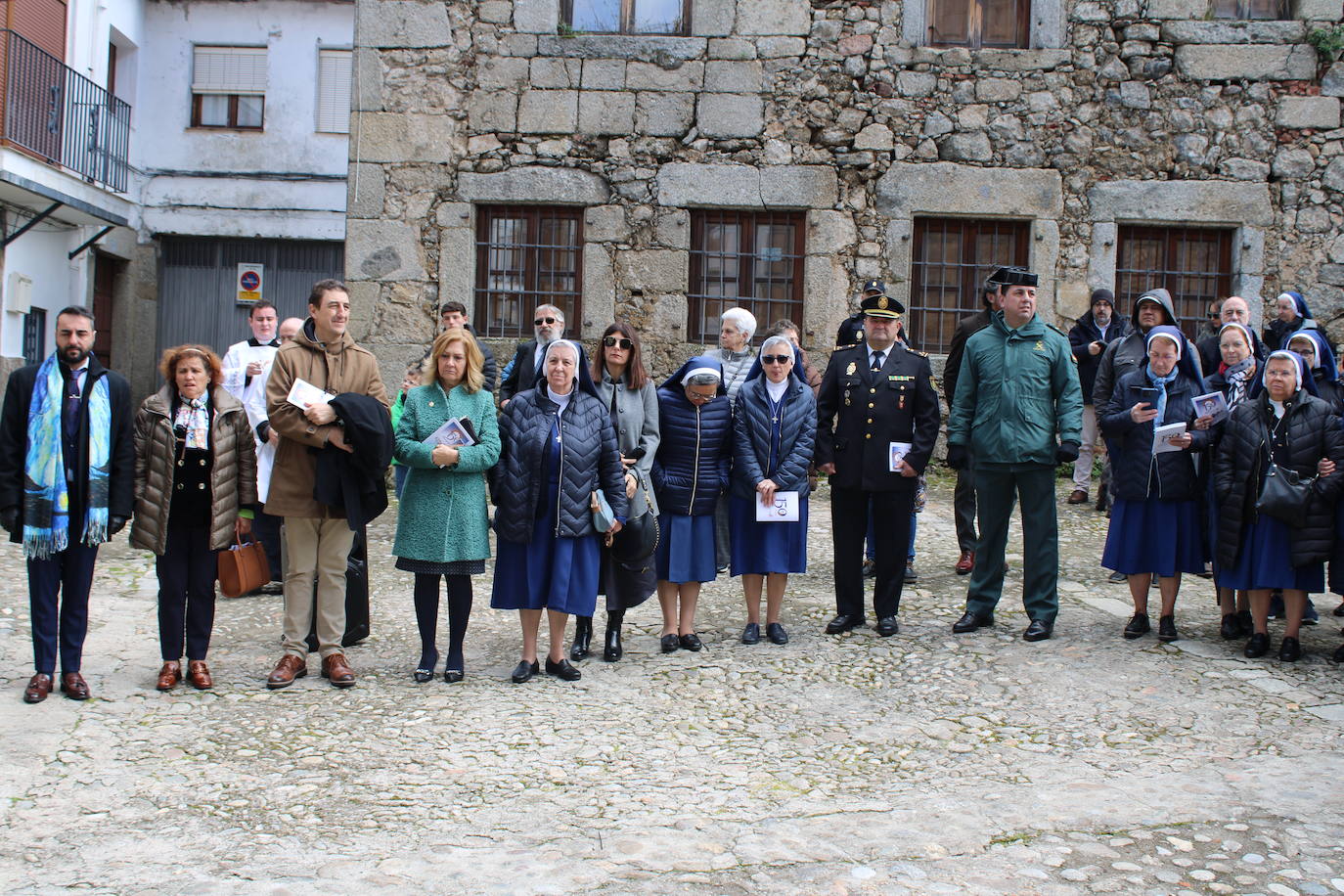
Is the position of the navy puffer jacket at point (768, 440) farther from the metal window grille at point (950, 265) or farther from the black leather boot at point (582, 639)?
the metal window grille at point (950, 265)

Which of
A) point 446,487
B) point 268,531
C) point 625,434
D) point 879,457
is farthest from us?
point 268,531

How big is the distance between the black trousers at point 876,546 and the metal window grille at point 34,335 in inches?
519

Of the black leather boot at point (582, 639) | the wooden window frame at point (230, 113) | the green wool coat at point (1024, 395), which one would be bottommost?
the black leather boot at point (582, 639)

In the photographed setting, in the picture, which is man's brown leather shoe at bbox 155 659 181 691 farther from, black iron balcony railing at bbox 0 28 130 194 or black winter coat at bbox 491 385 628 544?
black iron balcony railing at bbox 0 28 130 194

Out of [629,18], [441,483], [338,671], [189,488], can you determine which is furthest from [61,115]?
[338,671]

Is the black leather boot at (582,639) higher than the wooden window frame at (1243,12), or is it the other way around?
the wooden window frame at (1243,12)

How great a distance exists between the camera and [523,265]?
11625 mm

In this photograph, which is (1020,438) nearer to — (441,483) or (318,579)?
(441,483)

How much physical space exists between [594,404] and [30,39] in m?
12.7

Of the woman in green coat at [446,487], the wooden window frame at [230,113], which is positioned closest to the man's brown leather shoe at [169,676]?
the woman in green coat at [446,487]

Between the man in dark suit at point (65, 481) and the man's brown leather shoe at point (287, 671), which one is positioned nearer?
the man in dark suit at point (65, 481)

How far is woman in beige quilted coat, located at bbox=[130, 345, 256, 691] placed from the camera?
5.45 m

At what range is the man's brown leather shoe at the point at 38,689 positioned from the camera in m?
5.24

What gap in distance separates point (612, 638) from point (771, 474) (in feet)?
3.90
